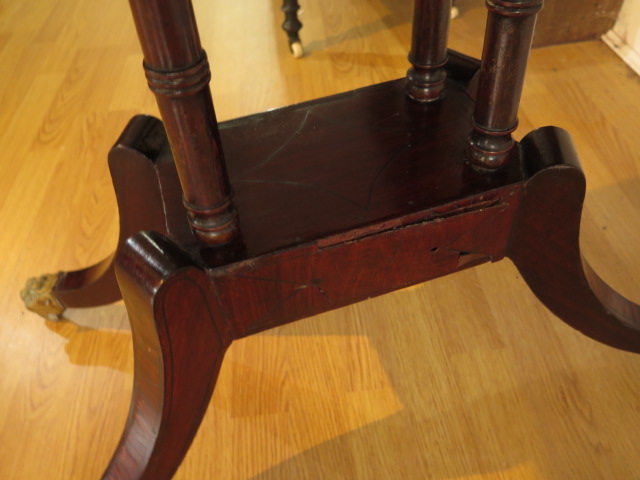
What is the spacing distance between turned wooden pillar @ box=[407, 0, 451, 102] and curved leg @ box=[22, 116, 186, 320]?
33cm

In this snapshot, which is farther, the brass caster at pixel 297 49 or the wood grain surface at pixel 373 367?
the brass caster at pixel 297 49

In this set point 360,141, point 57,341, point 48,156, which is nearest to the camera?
point 360,141

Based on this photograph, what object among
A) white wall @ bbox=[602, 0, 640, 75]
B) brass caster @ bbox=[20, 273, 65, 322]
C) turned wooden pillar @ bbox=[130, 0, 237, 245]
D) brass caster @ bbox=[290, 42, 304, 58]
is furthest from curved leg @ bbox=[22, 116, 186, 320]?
white wall @ bbox=[602, 0, 640, 75]

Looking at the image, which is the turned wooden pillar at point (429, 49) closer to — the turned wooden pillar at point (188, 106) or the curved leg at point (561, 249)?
the curved leg at point (561, 249)

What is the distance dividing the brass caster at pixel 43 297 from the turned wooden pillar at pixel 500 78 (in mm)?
660

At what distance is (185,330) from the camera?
0.61 meters

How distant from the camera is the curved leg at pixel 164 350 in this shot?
0.57 m

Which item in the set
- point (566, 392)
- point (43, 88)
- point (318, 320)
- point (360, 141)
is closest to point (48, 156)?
point (43, 88)

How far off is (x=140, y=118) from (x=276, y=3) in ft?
3.85

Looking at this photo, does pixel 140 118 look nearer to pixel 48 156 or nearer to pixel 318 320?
pixel 318 320

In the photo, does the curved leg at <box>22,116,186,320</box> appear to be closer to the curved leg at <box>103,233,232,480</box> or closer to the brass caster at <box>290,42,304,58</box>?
the curved leg at <box>103,233,232,480</box>

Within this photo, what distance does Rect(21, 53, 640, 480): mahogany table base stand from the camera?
607 millimetres

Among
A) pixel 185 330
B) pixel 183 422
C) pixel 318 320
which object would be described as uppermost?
pixel 185 330

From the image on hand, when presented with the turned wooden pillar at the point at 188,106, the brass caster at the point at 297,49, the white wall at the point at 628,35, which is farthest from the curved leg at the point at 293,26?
the turned wooden pillar at the point at 188,106
